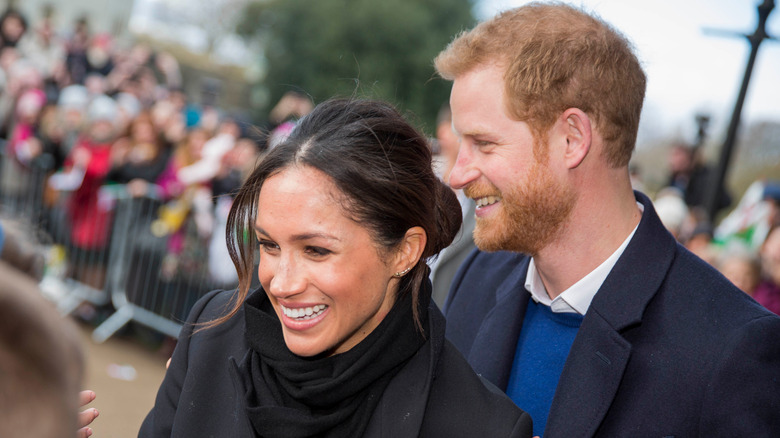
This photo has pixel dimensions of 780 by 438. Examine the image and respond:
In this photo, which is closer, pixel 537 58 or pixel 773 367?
pixel 773 367

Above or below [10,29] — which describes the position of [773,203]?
above

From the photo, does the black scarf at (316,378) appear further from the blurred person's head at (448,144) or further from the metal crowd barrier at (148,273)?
the metal crowd barrier at (148,273)

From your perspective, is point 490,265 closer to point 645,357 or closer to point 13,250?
point 645,357

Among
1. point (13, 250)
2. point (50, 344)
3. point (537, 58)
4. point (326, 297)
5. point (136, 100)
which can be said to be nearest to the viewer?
point (50, 344)

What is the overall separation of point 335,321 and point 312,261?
202mm

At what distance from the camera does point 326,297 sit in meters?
2.28

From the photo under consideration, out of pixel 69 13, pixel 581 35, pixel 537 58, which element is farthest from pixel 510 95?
pixel 69 13

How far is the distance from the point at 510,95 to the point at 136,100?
947 centimetres

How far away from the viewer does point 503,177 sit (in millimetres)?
2588

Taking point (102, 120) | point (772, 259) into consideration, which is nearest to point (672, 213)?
point (772, 259)

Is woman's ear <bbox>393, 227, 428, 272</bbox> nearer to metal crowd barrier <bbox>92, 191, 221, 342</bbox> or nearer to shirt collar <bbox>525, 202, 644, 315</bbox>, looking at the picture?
shirt collar <bbox>525, 202, 644, 315</bbox>

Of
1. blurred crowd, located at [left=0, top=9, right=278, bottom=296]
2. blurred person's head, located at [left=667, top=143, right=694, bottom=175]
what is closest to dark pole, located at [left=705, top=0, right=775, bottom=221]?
blurred person's head, located at [left=667, top=143, right=694, bottom=175]

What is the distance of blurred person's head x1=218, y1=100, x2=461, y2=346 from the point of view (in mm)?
2258

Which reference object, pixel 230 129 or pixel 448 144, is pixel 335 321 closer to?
pixel 448 144
